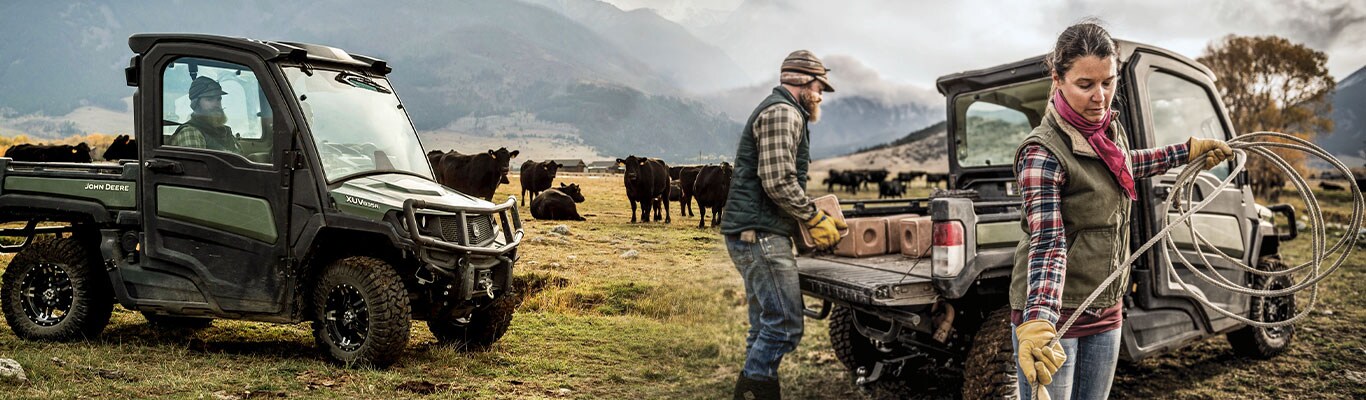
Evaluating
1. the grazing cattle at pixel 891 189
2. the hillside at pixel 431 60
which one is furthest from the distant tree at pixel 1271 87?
the hillside at pixel 431 60

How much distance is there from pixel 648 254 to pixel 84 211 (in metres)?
4.56

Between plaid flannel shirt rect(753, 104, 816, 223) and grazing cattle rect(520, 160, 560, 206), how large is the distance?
6.52 metres

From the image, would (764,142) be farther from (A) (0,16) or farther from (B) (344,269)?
(A) (0,16)

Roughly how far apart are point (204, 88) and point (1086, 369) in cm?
622

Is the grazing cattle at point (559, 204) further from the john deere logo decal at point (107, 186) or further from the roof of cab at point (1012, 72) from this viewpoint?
the roof of cab at point (1012, 72)

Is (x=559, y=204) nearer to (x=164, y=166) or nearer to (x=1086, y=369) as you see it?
(x=164, y=166)

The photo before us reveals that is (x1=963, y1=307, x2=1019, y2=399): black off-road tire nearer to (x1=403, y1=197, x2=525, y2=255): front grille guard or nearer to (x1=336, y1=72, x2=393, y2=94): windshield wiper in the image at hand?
(x1=403, y1=197, x2=525, y2=255): front grille guard

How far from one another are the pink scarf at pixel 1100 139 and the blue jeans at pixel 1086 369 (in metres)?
0.53

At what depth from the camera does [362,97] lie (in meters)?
6.41

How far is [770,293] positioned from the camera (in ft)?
13.9

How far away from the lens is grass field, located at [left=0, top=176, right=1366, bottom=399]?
17.7 ft

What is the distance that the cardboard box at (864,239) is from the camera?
5.71 metres

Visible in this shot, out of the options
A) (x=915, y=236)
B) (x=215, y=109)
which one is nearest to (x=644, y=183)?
(x=915, y=236)

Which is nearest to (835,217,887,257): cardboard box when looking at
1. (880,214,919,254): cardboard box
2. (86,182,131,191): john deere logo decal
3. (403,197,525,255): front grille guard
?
(880,214,919,254): cardboard box
